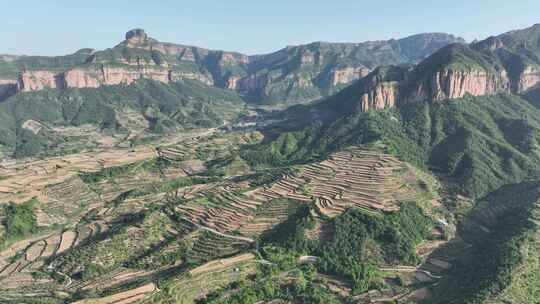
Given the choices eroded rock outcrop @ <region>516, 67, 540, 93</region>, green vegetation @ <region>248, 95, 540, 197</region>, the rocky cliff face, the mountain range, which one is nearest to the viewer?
the mountain range

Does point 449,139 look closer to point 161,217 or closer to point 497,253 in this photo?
point 497,253

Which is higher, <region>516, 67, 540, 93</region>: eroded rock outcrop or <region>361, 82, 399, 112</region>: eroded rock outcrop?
<region>516, 67, 540, 93</region>: eroded rock outcrop

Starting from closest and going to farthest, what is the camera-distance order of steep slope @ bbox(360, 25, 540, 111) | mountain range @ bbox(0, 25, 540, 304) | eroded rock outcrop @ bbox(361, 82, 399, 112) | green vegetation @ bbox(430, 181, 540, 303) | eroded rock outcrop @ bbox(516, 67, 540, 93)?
green vegetation @ bbox(430, 181, 540, 303) < mountain range @ bbox(0, 25, 540, 304) < steep slope @ bbox(360, 25, 540, 111) < eroded rock outcrop @ bbox(361, 82, 399, 112) < eroded rock outcrop @ bbox(516, 67, 540, 93)

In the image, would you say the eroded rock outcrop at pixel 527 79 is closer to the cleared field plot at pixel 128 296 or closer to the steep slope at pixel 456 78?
the steep slope at pixel 456 78

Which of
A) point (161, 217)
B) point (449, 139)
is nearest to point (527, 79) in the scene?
point (449, 139)

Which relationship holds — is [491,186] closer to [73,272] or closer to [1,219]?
[73,272]

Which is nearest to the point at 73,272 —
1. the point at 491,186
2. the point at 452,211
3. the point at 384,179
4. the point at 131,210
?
the point at 131,210

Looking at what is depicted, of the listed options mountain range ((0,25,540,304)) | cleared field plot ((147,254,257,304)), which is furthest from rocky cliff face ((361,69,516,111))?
cleared field plot ((147,254,257,304))

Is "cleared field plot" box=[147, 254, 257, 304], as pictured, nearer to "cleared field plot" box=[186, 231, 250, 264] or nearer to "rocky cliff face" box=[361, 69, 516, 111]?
"cleared field plot" box=[186, 231, 250, 264]

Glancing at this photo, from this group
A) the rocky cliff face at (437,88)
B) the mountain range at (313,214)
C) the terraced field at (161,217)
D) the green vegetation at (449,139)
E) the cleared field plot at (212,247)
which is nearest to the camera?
the mountain range at (313,214)

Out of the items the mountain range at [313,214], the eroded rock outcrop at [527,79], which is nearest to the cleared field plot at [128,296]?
the mountain range at [313,214]

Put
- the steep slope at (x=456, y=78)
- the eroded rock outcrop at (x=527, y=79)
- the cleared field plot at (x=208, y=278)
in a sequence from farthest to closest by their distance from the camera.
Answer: the eroded rock outcrop at (x=527, y=79)
the steep slope at (x=456, y=78)
the cleared field plot at (x=208, y=278)

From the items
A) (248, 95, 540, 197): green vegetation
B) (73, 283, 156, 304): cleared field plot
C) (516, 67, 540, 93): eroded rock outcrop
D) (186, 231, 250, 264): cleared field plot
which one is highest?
(516, 67, 540, 93): eroded rock outcrop

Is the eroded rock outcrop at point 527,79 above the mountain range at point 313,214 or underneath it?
above
